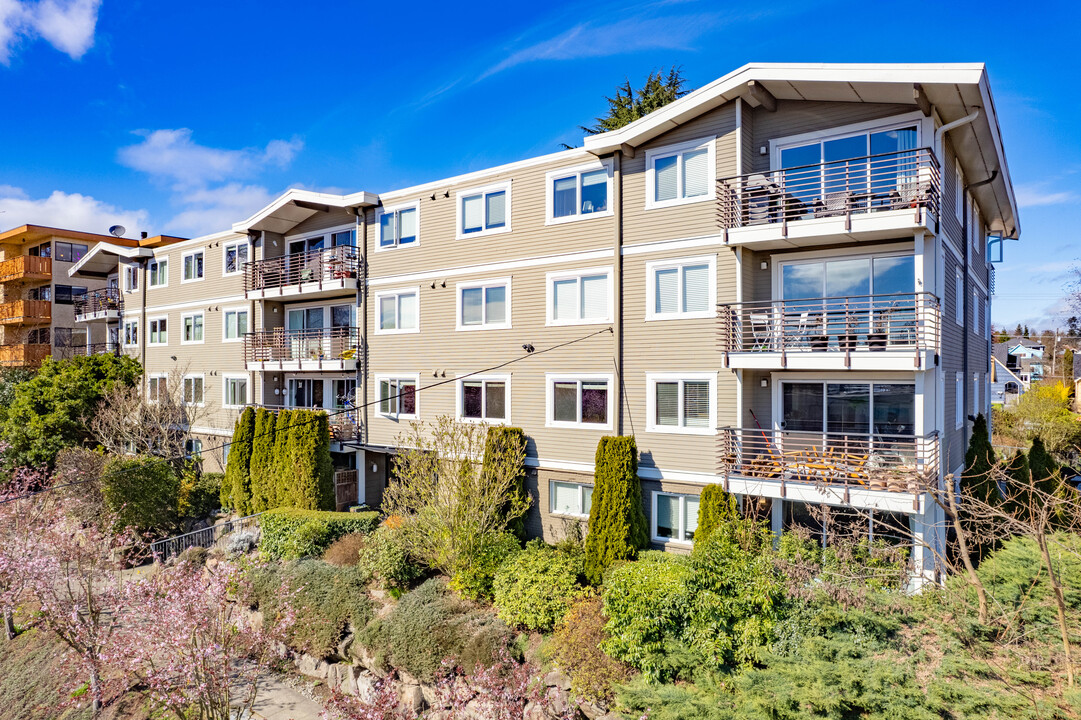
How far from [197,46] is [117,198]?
12.6m

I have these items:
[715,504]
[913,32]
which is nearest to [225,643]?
[715,504]

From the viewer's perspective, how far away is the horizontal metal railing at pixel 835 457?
1284 centimetres

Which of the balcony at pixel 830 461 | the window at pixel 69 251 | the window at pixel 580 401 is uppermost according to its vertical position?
the window at pixel 69 251

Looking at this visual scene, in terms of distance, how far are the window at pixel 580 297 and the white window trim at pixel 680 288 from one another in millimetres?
1158

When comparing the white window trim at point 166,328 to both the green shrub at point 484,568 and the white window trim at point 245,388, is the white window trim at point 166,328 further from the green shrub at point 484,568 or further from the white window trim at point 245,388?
the green shrub at point 484,568

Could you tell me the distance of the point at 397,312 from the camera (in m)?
21.9

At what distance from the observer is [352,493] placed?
23828 mm

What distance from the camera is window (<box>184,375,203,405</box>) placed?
1165 inches

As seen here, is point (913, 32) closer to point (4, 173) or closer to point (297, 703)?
point (297, 703)

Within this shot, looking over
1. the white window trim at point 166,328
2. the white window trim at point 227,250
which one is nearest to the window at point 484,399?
the white window trim at point 227,250

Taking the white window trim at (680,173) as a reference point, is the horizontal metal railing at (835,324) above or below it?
below

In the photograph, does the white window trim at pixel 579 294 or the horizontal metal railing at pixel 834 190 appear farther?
the white window trim at pixel 579 294

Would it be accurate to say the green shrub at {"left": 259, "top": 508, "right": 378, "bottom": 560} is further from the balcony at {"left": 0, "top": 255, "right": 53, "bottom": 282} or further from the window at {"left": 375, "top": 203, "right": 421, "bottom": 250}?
the balcony at {"left": 0, "top": 255, "right": 53, "bottom": 282}

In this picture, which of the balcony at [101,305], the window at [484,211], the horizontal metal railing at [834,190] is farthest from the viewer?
the balcony at [101,305]
